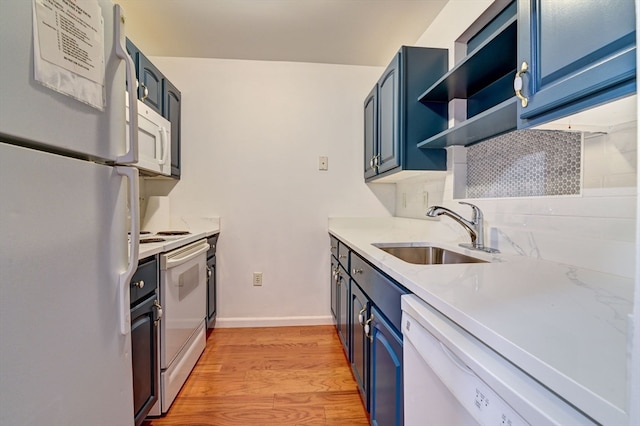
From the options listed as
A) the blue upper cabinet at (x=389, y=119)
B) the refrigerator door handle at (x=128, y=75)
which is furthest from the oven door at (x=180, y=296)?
the blue upper cabinet at (x=389, y=119)

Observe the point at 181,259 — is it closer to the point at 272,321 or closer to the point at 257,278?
the point at 257,278

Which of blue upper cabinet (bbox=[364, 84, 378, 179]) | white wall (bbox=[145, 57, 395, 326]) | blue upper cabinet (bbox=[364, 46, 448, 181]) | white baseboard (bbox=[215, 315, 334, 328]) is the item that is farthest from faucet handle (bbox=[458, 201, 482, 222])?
white baseboard (bbox=[215, 315, 334, 328])

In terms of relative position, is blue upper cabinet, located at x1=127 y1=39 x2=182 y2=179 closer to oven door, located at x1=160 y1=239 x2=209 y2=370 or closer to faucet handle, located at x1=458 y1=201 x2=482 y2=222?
oven door, located at x1=160 y1=239 x2=209 y2=370

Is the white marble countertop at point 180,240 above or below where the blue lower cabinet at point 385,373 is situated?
above

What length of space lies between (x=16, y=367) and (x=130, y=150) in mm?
569

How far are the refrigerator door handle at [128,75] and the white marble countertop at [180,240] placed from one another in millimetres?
469

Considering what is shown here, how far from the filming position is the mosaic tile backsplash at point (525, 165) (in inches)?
40.3

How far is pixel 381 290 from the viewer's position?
106cm

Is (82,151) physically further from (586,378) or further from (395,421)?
(395,421)

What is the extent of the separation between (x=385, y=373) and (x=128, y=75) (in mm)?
1289

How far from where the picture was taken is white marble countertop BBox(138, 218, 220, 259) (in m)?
1.24

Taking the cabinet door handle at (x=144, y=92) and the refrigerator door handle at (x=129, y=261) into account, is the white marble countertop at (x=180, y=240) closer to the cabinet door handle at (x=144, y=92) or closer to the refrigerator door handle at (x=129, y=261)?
the refrigerator door handle at (x=129, y=261)

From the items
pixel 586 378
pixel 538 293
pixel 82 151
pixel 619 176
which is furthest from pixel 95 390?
pixel 619 176

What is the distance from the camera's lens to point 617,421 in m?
0.31
